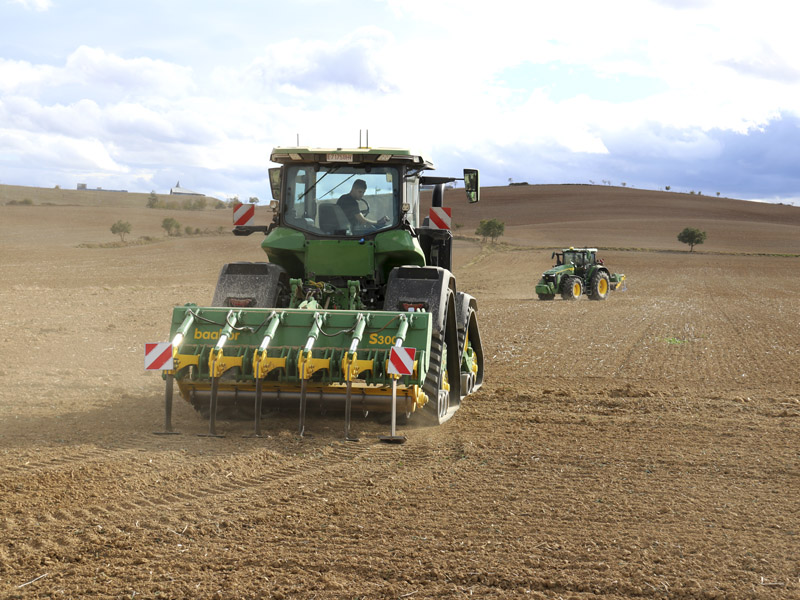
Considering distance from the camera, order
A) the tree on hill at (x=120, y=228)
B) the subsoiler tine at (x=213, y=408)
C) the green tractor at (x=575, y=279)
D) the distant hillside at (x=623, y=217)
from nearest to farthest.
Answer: the subsoiler tine at (x=213, y=408)
the green tractor at (x=575, y=279)
the tree on hill at (x=120, y=228)
the distant hillside at (x=623, y=217)

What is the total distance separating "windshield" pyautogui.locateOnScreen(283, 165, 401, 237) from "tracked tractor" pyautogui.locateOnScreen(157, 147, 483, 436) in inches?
0.4

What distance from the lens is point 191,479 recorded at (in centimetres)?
577

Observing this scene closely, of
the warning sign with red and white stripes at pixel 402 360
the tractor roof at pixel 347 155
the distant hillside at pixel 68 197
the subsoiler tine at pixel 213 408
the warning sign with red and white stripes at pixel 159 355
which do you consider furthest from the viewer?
the distant hillside at pixel 68 197

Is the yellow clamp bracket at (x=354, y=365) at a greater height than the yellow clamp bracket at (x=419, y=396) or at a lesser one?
greater

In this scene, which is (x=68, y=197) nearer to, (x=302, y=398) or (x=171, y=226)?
(x=171, y=226)

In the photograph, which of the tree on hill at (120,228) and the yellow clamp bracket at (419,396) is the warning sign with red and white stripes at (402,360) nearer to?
the yellow clamp bracket at (419,396)

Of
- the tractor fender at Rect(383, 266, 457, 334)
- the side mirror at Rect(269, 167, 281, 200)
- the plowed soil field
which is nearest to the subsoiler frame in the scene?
the plowed soil field

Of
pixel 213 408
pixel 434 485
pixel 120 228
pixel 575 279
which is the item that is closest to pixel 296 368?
pixel 213 408

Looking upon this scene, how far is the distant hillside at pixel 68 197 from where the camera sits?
3110 inches

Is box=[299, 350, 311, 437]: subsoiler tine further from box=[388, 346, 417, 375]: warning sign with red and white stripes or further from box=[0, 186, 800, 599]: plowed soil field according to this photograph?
box=[388, 346, 417, 375]: warning sign with red and white stripes

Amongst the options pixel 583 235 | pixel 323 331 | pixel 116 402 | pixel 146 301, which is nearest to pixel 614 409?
pixel 323 331

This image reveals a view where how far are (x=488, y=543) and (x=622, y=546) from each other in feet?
2.41

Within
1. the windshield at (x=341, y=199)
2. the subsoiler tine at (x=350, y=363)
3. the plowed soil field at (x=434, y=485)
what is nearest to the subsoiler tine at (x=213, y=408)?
the plowed soil field at (x=434, y=485)

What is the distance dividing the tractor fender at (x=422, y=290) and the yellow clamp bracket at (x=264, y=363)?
1185 mm
